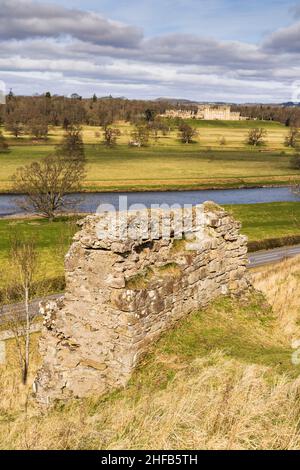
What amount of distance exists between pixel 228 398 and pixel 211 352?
10.9 ft

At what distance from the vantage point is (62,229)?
1657 inches

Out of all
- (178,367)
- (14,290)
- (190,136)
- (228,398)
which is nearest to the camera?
(228,398)

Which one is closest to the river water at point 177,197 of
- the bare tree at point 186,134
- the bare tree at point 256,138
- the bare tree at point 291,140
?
the bare tree at point 186,134

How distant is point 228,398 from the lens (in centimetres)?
698

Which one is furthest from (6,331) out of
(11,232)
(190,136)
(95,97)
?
(95,97)

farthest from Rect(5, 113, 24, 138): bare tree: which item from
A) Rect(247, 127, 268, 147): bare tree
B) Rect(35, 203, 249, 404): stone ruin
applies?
Rect(35, 203, 249, 404): stone ruin

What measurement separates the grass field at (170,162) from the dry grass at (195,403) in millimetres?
56571

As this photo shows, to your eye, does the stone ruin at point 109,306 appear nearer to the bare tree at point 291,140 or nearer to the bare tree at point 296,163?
the bare tree at point 296,163

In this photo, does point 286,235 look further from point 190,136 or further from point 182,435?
point 190,136

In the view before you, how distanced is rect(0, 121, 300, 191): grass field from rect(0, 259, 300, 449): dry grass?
186 feet

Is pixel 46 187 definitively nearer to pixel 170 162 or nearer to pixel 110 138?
pixel 170 162

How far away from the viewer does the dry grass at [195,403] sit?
241 inches

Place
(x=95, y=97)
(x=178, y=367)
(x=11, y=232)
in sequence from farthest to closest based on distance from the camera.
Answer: (x=95, y=97) < (x=11, y=232) < (x=178, y=367)

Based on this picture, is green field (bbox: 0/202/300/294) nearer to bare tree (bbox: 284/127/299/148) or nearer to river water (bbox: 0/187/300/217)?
river water (bbox: 0/187/300/217)
